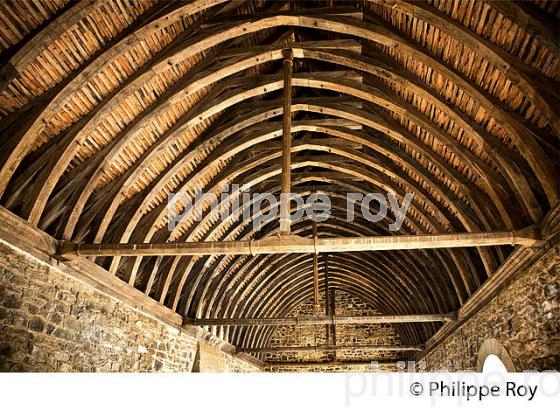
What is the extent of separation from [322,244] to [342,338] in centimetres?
1258

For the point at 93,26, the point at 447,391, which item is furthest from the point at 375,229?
the point at 93,26

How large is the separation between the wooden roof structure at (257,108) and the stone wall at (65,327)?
0.58 meters

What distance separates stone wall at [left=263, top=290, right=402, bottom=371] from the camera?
16469mm

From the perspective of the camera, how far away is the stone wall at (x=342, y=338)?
16.5 m

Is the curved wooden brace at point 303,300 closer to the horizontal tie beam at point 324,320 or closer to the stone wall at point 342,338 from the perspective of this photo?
the stone wall at point 342,338

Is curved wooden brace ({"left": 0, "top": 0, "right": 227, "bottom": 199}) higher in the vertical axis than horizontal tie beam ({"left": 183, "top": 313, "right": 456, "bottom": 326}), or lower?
higher

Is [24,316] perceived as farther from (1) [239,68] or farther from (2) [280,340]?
(2) [280,340]

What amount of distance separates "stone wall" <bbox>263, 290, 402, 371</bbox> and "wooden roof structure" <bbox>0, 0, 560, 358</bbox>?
869 centimetres

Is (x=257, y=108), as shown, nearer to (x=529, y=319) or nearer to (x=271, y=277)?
(x=529, y=319)

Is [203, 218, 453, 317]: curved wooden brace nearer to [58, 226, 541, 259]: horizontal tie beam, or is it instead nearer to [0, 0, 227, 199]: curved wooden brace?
[58, 226, 541, 259]: horizontal tie beam

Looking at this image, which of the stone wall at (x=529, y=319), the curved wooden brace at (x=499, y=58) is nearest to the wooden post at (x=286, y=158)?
the curved wooden brace at (x=499, y=58)

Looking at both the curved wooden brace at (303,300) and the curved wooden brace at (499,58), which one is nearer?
the curved wooden brace at (499,58)

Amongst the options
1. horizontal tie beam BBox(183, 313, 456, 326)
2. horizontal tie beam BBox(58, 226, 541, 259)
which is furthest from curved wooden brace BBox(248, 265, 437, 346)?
horizontal tie beam BBox(58, 226, 541, 259)

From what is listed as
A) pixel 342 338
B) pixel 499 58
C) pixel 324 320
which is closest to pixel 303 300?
pixel 342 338
